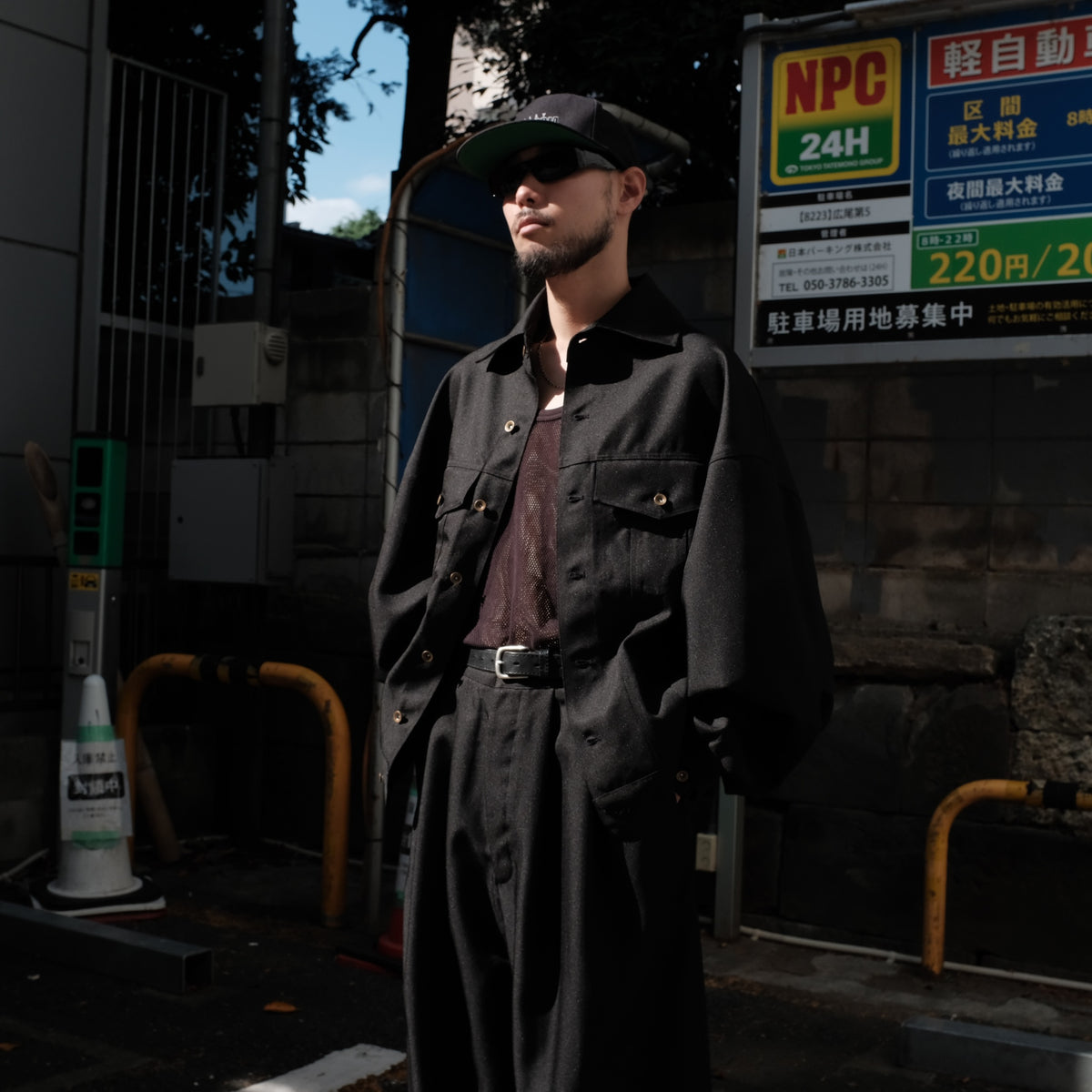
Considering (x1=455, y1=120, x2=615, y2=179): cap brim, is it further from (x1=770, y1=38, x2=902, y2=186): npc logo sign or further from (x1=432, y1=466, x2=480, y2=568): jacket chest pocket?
(x1=770, y1=38, x2=902, y2=186): npc logo sign

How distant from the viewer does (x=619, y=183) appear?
2514 millimetres

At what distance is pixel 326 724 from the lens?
537 cm

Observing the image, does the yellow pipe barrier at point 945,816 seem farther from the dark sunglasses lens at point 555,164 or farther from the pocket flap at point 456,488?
the dark sunglasses lens at point 555,164

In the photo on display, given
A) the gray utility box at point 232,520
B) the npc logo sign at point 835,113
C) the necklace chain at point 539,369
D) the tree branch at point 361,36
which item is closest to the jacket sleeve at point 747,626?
the necklace chain at point 539,369

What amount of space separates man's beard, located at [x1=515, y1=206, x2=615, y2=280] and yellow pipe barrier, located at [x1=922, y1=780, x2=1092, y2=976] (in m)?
2.71

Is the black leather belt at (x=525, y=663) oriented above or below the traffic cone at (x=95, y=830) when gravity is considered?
above

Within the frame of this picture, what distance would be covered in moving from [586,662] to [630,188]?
35.1 inches

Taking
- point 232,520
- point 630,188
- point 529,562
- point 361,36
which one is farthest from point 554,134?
point 361,36

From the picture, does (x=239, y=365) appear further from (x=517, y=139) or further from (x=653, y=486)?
(x=653, y=486)

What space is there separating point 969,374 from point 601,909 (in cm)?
328

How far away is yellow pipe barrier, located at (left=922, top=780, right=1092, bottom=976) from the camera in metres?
4.36

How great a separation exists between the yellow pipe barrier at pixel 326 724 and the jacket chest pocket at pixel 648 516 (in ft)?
10.5

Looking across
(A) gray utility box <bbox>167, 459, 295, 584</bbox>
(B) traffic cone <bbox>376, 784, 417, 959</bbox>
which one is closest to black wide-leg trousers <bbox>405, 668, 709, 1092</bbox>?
(B) traffic cone <bbox>376, 784, 417, 959</bbox>

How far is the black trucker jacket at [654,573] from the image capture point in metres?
2.20
